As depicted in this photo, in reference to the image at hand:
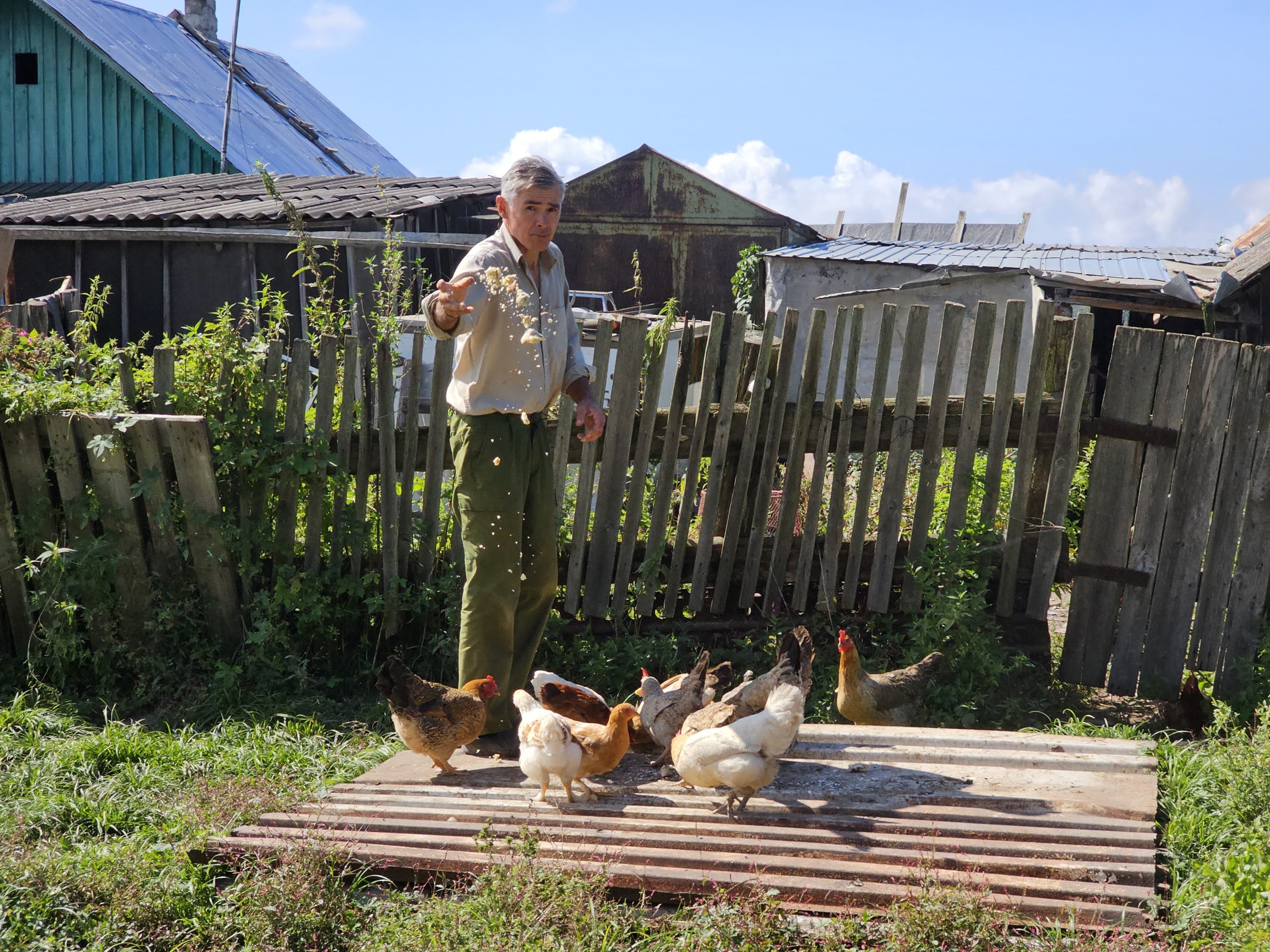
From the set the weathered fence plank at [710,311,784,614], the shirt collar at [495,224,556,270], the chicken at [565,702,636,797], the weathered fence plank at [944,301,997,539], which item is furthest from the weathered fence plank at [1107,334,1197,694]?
the shirt collar at [495,224,556,270]

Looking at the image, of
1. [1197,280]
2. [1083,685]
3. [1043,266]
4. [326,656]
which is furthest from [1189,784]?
[1043,266]

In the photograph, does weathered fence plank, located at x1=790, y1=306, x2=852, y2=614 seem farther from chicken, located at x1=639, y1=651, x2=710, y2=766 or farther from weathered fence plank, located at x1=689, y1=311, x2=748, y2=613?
chicken, located at x1=639, y1=651, x2=710, y2=766

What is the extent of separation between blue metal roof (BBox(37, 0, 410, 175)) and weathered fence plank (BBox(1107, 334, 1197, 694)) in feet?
52.3

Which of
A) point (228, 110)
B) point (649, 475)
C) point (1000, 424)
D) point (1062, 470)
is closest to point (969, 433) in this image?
point (1000, 424)

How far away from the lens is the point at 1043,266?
14281 millimetres

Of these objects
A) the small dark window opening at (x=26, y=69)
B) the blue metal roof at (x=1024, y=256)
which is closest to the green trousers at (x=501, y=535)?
Result: the blue metal roof at (x=1024, y=256)

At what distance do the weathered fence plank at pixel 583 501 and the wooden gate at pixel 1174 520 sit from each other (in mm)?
2539

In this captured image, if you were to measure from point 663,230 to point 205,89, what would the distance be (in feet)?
31.7

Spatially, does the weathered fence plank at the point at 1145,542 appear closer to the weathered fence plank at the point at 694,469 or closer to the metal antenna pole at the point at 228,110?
the weathered fence plank at the point at 694,469

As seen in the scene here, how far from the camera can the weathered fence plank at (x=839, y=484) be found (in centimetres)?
540

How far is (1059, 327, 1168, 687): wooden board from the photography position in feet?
16.8

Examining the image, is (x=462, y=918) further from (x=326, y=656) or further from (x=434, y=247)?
(x=434, y=247)

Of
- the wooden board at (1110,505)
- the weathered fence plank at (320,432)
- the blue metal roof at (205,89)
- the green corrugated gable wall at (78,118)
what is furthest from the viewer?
the green corrugated gable wall at (78,118)

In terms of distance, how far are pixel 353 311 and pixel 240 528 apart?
1307mm
